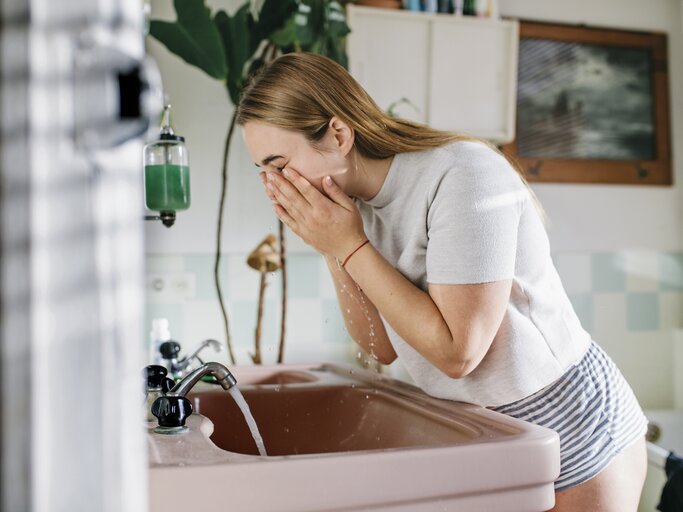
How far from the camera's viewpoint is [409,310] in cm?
93

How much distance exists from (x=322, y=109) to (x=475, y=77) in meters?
1.41

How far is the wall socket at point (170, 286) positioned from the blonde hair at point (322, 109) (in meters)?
1.18

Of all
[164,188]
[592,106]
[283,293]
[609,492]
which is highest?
[592,106]

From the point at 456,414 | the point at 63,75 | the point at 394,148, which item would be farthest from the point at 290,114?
the point at 63,75

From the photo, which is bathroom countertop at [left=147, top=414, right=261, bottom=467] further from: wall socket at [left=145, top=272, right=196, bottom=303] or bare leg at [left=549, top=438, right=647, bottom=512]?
wall socket at [left=145, top=272, right=196, bottom=303]

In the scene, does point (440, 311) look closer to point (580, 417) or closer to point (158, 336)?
point (580, 417)

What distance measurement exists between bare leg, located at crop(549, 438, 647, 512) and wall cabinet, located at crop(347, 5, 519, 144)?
4.80ft

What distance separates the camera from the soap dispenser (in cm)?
129

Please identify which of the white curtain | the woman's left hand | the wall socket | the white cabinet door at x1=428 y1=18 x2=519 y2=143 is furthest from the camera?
the white cabinet door at x1=428 y1=18 x2=519 y2=143

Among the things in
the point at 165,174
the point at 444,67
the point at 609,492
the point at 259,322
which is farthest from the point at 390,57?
the point at 609,492

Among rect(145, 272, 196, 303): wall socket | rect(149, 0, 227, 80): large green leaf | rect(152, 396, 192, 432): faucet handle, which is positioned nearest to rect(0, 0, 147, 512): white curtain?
rect(152, 396, 192, 432): faucet handle

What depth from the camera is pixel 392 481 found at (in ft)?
2.41

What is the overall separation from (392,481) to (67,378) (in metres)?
0.59

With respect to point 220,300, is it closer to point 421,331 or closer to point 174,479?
point 421,331
